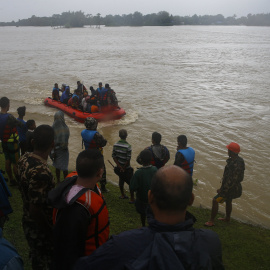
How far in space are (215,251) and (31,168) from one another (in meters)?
1.95

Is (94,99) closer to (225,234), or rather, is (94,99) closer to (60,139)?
(60,139)

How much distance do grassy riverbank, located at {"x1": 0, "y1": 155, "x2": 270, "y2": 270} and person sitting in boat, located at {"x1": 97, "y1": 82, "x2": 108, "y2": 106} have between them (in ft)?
24.5

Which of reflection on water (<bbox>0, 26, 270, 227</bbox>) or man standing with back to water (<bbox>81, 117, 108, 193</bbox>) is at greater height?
man standing with back to water (<bbox>81, 117, 108, 193</bbox>)

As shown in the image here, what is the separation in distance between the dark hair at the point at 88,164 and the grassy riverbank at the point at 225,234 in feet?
6.57

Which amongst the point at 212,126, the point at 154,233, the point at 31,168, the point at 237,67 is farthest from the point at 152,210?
the point at 237,67

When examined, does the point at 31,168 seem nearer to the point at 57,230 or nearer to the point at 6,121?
the point at 57,230

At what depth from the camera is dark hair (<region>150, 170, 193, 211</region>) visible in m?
1.60

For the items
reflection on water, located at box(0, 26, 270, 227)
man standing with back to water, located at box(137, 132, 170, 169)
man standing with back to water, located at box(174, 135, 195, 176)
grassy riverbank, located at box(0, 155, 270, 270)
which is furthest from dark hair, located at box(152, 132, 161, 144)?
reflection on water, located at box(0, 26, 270, 227)

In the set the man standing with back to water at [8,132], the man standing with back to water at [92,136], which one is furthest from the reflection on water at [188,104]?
the man standing with back to water at [8,132]

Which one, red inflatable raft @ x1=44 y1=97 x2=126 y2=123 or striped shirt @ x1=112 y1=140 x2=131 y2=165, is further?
red inflatable raft @ x1=44 y1=97 x2=126 y2=123

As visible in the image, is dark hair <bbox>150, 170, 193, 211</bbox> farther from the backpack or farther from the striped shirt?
the striped shirt

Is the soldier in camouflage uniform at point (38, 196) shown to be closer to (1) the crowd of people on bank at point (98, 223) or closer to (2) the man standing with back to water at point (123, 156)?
(1) the crowd of people on bank at point (98, 223)

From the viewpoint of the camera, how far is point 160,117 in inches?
584

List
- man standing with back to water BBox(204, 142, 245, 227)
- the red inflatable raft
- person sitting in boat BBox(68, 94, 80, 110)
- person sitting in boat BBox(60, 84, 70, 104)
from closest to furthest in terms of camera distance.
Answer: man standing with back to water BBox(204, 142, 245, 227)
the red inflatable raft
person sitting in boat BBox(68, 94, 80, 110)
person sitting in boat BBox(60, 84, 70, 104)
